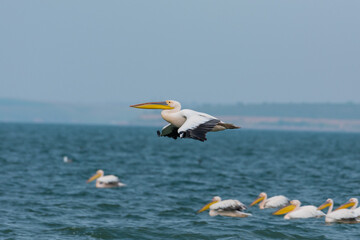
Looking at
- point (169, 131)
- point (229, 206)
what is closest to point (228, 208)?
point (229, 206)

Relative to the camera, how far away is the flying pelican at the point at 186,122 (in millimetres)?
10211

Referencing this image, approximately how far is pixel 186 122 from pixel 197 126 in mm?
348

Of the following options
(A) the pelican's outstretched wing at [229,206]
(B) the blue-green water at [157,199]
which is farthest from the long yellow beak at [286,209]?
(A) the pelican's outstretched wing at [229,206]

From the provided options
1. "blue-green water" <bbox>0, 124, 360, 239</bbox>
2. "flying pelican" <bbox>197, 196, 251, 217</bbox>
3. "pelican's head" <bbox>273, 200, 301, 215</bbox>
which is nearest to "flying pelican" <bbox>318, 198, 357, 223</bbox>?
"blue-green water" <bbox>0, 124, 360, 239</bbox>

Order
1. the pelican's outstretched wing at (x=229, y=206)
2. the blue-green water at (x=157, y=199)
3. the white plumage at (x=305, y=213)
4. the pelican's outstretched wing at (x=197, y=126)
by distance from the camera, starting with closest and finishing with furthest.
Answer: the pelican's outstretched wing at (x=197, y=126) < the blue-green water at (x=157, y=199) < the white plumage at (x=305, y=213) < the pelican's outstretched wing at (x=229, y=206)

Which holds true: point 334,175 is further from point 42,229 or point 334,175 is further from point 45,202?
point 42,229

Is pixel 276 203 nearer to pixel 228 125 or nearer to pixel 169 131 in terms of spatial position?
pixel 169 131

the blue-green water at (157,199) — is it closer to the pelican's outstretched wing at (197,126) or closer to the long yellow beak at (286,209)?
the long yellow beak at (286,209)

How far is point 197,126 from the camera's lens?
10.4m

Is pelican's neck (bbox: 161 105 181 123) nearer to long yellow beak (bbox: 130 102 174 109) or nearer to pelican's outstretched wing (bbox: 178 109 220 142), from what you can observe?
long yellow beak (bbox: 130 102 174 109)

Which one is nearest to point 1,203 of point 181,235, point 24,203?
point 24,203

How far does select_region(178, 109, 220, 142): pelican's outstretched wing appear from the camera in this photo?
32.9ft

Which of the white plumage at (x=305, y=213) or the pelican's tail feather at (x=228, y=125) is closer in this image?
the pelican's tail feather at (x=228, y=125)

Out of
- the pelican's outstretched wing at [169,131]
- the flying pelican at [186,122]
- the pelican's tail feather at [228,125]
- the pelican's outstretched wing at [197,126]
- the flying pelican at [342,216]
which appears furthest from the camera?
the flying pelican at [342,216]
